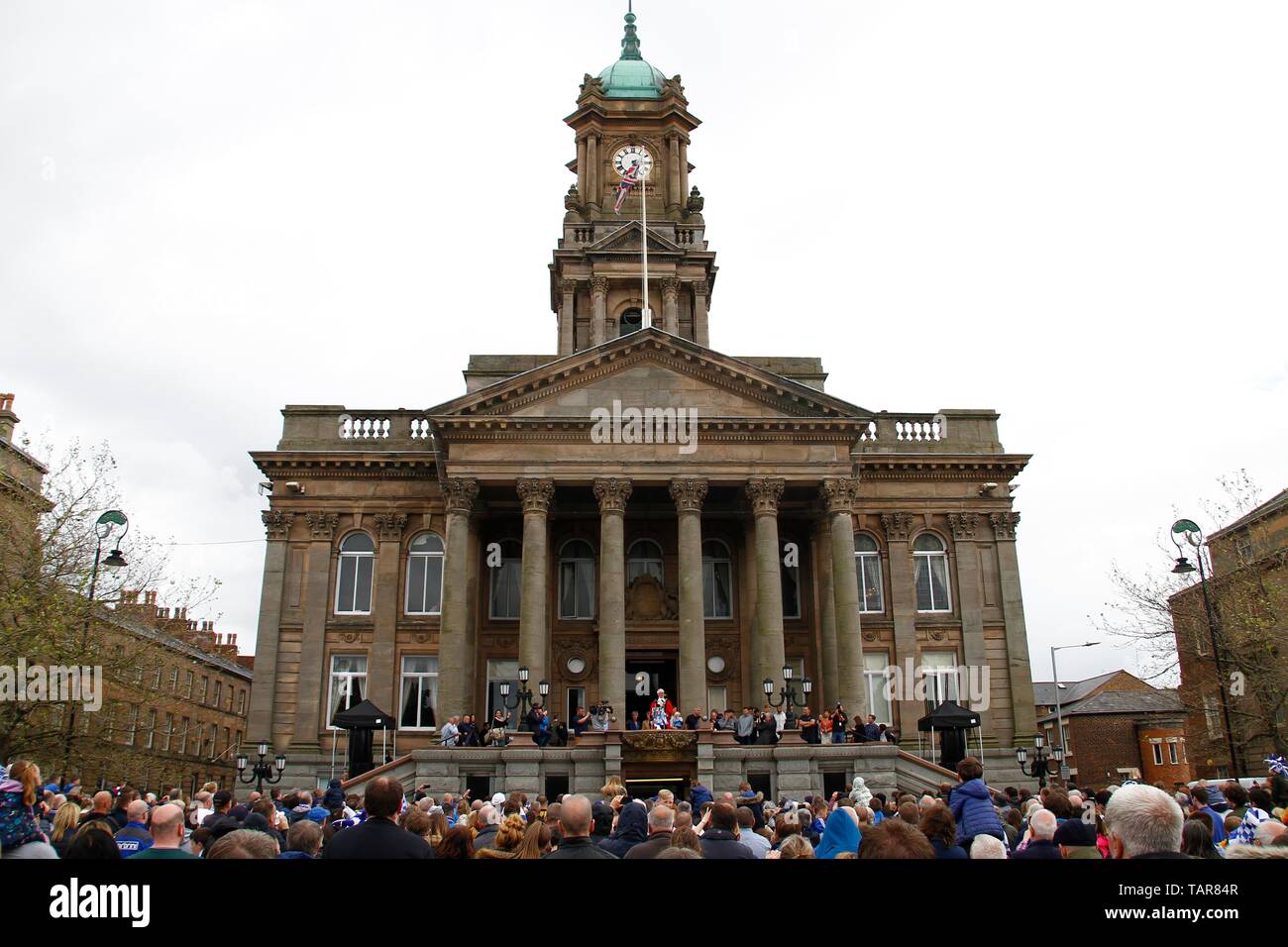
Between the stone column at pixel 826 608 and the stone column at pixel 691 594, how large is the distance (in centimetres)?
493

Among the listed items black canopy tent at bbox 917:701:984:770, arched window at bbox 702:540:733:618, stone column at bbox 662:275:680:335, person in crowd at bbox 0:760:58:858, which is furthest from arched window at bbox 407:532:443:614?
→ person in crowd at bbox 0:760:58:858

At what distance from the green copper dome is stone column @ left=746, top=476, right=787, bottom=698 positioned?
2630 cm

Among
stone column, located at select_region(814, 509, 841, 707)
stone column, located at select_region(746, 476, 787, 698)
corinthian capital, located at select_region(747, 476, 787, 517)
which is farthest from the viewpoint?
stone column, located at select_region(814, 509, 841, 707)

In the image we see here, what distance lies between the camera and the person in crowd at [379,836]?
21.5ft

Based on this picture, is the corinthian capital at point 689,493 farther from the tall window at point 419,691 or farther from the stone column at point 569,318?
the stone column at point 569,318

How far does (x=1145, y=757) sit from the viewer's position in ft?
214

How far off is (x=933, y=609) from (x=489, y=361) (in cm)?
2147

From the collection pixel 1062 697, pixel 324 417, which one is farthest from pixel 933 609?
pixel 1062 697

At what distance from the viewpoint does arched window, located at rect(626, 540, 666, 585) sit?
129ft

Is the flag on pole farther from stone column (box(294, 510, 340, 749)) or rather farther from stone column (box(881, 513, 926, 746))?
stone column (box(294, 510, 340, 749))

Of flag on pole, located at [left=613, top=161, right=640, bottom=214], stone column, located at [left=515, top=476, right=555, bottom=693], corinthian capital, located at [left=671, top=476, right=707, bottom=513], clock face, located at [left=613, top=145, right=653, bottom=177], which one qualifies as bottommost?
stone column, located at [left=515, top=476, right=555, bottom=693]

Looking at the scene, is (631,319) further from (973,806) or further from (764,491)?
(973,806)

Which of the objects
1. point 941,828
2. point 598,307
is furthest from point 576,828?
point 598,307

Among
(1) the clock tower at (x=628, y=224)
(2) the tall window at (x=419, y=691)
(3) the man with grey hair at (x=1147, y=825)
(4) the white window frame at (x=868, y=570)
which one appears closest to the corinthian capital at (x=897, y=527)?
(4) the white window frame at (x=868, y=570)
